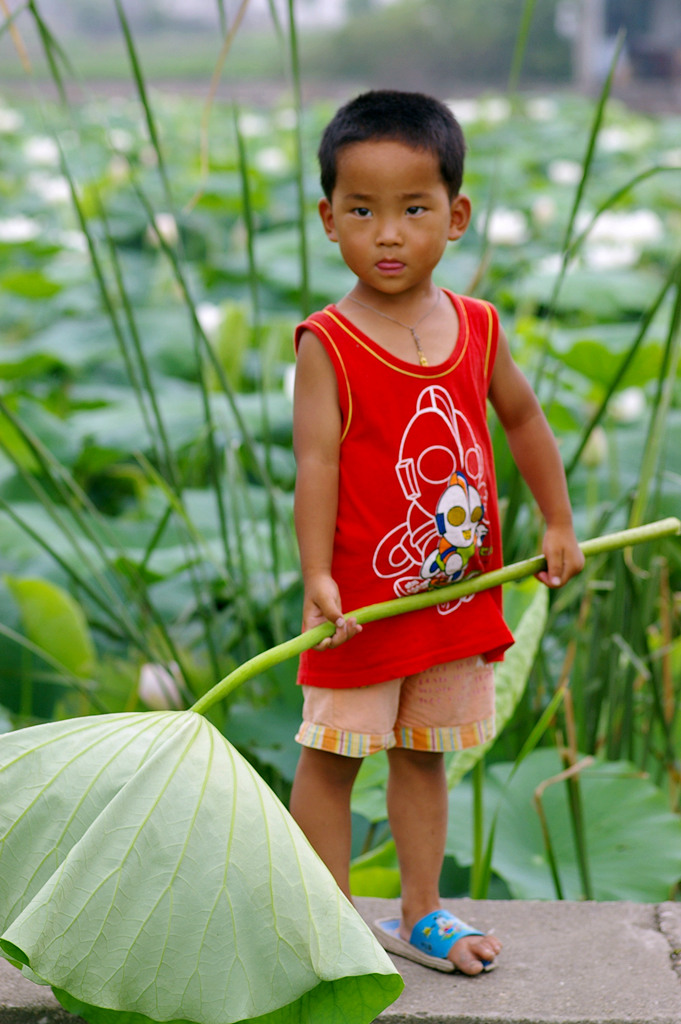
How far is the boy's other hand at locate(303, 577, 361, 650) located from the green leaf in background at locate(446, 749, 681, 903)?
0.41 metres

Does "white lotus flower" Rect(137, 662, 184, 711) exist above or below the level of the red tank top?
below

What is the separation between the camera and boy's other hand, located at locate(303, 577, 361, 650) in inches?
30.5

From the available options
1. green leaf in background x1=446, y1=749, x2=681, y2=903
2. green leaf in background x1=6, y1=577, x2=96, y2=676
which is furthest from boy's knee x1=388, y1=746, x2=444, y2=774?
green leaf in background x1=6, y1=577, x2=96, y2=676

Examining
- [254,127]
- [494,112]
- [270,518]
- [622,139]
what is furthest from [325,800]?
[254,127]

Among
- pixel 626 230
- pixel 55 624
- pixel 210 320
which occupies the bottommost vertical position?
pixel 55 624

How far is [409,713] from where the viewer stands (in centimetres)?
90

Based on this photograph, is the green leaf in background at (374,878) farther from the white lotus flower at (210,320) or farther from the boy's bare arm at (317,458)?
the white lotus flower at (210,320)

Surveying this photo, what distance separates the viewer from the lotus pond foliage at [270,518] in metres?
1.17

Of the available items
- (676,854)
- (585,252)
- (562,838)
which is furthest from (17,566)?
(585,252)

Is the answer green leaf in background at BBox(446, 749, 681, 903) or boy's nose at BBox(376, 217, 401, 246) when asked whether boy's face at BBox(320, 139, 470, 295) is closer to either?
boy's nose at BBox(376, 217, 401, 246)

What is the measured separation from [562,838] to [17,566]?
943 mm

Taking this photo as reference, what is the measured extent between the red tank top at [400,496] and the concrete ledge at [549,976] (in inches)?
9.9

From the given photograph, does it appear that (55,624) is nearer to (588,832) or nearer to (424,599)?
(588,832)

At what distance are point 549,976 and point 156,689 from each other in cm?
59
